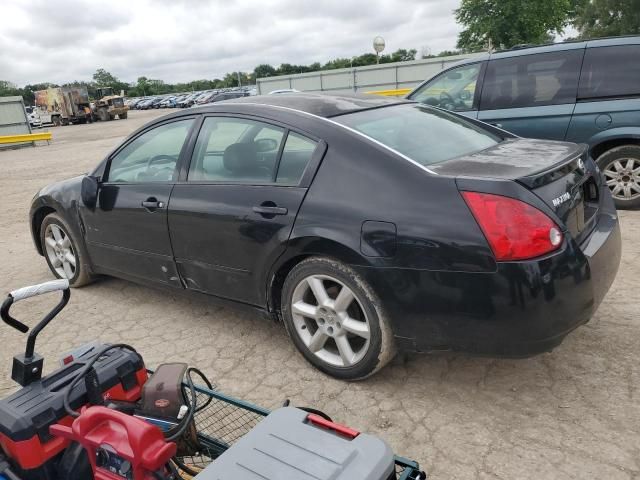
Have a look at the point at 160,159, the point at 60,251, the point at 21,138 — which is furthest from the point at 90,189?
the point at 21,138

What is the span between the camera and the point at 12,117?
76.2ft

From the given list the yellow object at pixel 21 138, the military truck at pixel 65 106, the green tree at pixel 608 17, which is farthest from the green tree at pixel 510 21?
the military truck at pixel 65 106

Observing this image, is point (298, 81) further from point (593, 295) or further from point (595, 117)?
point (593, 295)

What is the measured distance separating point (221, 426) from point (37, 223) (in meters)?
3.19

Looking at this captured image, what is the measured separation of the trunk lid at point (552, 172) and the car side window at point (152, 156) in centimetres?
181

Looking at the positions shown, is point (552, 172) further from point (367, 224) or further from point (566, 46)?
point (566, 46)

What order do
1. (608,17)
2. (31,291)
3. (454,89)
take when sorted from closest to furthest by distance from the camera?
(31,291), (454,89), (608,17)

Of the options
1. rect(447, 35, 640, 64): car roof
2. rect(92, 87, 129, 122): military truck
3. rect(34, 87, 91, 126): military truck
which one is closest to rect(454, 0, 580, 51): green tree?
rect(92, 87, 129, 122): military truck

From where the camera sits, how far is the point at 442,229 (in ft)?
7.81

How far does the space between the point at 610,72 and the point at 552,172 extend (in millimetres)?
3733

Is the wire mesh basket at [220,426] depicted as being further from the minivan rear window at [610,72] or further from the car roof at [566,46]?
the car roof at [566,46]

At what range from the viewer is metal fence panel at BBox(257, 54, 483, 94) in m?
19.9

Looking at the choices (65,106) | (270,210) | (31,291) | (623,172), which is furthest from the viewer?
(65,106)

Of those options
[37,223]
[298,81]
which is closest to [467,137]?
[37,223]
